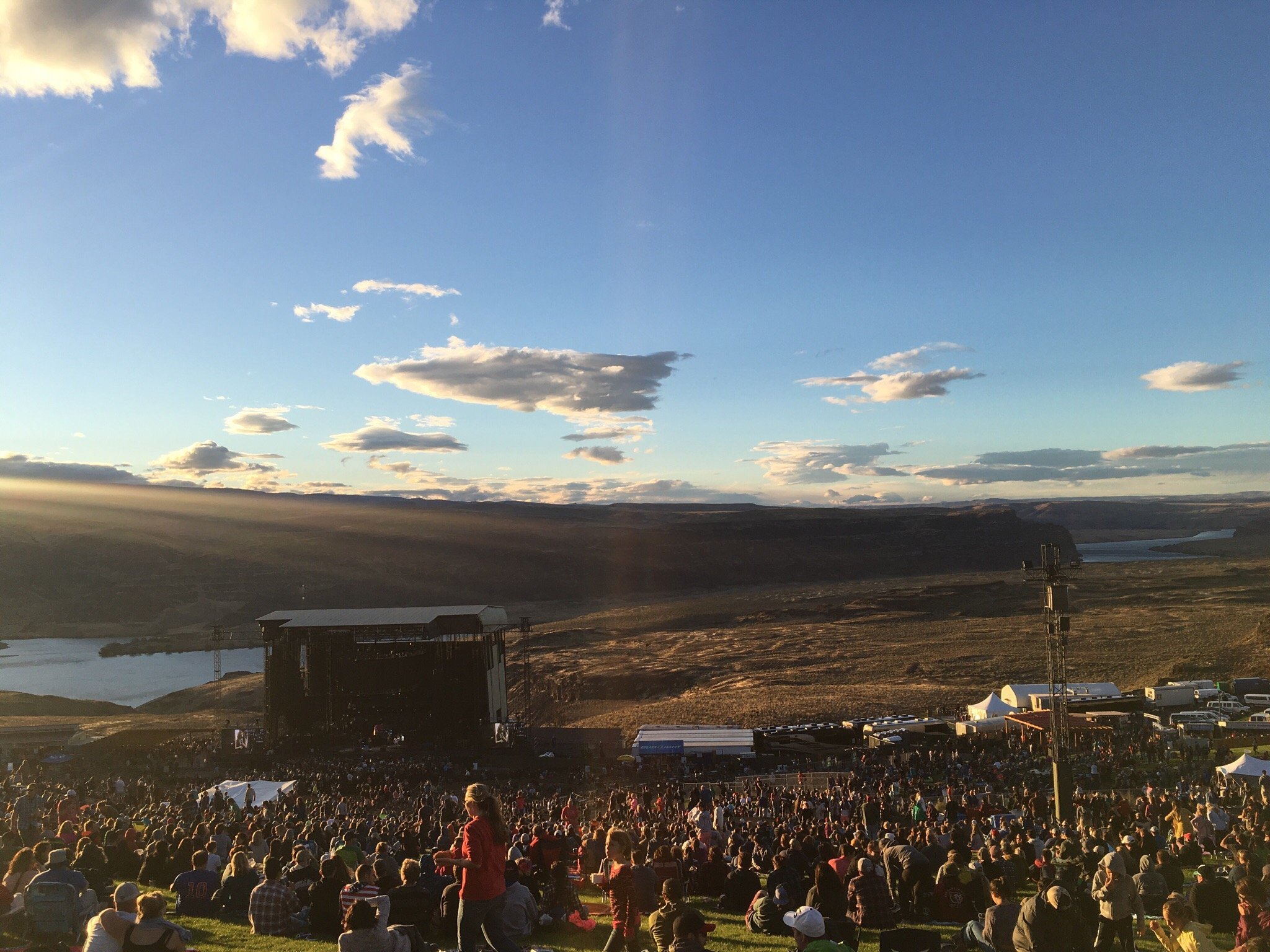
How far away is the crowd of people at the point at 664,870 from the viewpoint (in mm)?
6102

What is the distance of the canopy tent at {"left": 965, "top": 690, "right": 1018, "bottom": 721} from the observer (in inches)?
1280

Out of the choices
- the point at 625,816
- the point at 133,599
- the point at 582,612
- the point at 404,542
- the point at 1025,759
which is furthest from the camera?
the point at 404,542

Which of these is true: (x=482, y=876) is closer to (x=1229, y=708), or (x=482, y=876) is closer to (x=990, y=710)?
(x=990, y=710)

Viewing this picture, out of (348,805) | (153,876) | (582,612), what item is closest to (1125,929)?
(153,876)

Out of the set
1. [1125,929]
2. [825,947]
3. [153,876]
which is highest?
[825,947]

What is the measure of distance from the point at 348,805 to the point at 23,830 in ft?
30.6

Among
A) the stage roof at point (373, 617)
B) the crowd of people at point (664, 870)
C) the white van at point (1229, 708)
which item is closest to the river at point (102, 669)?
the stage roof at point (373, 617)

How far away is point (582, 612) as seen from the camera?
11619cm

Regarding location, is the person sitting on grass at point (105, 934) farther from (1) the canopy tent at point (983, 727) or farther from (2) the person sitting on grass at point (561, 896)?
(1) the canopy tent at point (983, 727)

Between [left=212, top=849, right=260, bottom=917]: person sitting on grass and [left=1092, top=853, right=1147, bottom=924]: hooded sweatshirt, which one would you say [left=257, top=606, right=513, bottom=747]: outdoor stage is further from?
[left=1092, top=853, right=1147, bottom=924]: hooded sweatshirt

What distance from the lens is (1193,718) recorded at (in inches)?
1260

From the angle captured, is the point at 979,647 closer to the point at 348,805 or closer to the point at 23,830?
the point at 348,805

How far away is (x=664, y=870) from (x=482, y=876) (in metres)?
2.83

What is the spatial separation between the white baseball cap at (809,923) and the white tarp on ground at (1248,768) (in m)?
19.8
